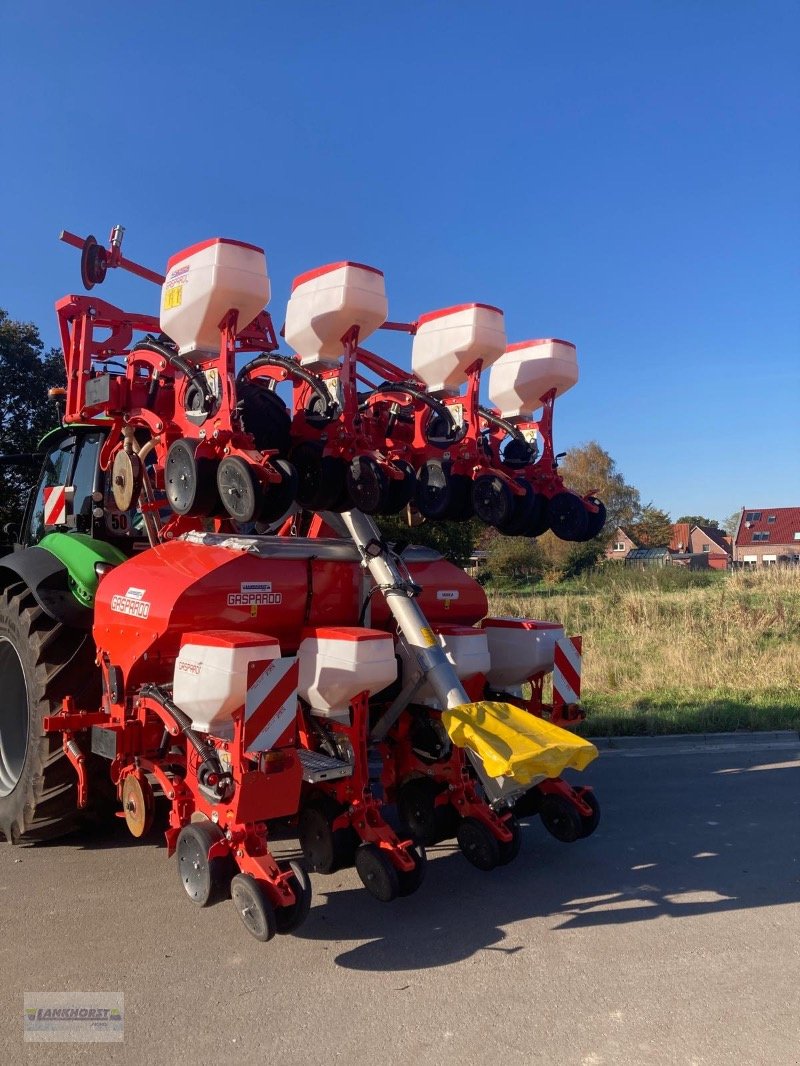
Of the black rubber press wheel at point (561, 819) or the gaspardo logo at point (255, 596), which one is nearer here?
the gaspardo logo at point (255, 596)

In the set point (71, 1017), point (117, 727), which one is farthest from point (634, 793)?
point (71, 1017)

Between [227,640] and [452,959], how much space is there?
164 centimetres

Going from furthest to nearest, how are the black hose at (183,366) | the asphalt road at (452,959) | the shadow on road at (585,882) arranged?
the black hose at (183,366) < the shadow on road at (585,882) < the asphalt road at (452,959)

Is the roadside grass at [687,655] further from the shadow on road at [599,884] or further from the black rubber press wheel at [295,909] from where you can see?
the black rubber press wheel at [295,909]

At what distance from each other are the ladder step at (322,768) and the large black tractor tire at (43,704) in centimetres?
148

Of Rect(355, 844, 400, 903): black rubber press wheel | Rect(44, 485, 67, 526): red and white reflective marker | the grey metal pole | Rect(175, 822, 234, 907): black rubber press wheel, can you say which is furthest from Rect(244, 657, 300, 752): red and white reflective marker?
Rect(44, 485, 67, 526): red and white reflective marker

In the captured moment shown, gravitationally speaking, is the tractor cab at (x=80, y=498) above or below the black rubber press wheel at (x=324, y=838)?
above

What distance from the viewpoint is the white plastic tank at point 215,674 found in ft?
11.6

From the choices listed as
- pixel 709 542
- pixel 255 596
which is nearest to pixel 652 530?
pixel 709 542

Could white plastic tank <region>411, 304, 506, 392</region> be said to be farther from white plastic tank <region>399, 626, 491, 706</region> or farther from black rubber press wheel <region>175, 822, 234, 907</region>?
black rubber press wheel <region>175, 822, 234, 907</region>

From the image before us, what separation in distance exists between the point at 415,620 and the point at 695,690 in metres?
6.65

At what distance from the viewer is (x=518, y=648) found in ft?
16.6

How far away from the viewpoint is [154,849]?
4836mm

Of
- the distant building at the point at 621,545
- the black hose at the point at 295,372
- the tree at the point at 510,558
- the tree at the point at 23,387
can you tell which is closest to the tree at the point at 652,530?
the distant building at the point at 621,545
